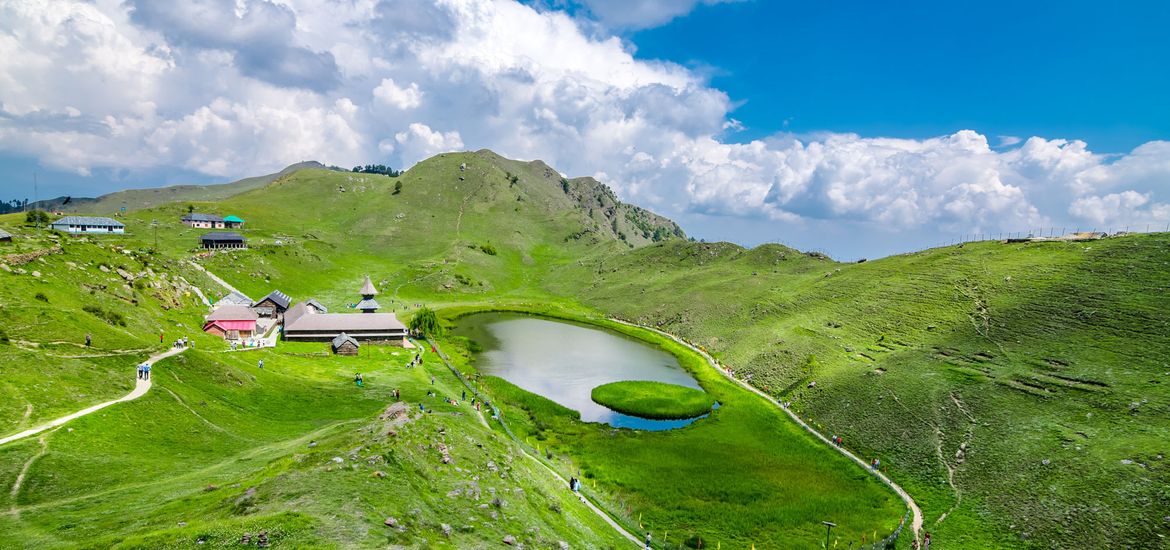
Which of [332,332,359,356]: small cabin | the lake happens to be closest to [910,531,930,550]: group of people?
the lake

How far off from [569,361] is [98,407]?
67.9 meters

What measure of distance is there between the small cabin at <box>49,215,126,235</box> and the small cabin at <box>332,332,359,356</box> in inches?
3704

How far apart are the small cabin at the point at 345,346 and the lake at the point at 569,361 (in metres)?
20.7

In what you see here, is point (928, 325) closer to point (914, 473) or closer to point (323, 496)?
point (914, 473)

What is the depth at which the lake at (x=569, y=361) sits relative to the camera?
7462cm

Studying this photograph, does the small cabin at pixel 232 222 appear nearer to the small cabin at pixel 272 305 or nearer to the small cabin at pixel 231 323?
the small cabin at pixel 272 305

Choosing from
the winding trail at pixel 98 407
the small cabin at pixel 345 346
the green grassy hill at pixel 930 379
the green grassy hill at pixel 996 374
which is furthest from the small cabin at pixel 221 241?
the green grassy hill at pixel 996 374

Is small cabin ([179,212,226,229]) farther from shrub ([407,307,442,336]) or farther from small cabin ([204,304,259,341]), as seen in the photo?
shrub ([407,307,442,336])

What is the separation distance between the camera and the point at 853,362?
81.4 meters

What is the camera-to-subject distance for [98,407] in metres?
39.1

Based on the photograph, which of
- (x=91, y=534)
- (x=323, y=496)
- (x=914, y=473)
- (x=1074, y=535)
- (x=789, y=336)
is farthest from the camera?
(x=789, y=336)

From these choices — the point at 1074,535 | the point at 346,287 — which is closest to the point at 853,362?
the point at 1074,535

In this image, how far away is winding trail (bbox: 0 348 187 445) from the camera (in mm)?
32875

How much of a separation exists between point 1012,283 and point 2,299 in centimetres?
13750
